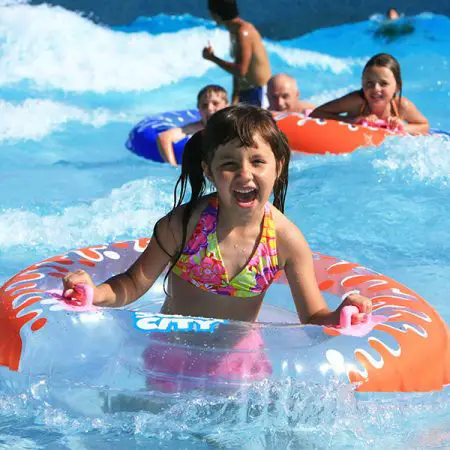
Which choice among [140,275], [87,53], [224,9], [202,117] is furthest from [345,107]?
[87,53]

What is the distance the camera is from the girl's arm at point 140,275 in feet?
9.92

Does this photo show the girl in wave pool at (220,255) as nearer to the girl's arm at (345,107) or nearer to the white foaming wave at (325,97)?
the girl's arm at (345,107)

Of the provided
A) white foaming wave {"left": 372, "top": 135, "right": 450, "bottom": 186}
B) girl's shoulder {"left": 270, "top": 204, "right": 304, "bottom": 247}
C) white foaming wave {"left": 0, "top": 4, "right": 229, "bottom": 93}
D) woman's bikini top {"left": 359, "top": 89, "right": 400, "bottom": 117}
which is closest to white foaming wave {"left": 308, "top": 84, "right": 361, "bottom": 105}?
white foaming wave {"left": 0, "top": 4, "right": 229, "bottom": 93}

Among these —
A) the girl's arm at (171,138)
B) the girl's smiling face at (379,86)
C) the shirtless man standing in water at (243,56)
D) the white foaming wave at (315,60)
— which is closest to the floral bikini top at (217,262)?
the girl's smiling face at (379,86)

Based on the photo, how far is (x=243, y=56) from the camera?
7.44 meters

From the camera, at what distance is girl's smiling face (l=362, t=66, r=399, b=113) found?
20.5 ft

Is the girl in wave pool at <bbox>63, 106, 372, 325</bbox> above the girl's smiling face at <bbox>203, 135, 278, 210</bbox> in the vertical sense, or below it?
below

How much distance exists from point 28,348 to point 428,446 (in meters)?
1.28

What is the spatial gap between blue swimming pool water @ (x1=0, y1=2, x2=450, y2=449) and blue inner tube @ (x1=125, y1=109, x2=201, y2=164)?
0.13 meters

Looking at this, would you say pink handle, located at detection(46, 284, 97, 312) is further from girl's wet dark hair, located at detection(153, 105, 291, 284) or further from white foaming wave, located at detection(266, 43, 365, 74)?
white foaming wave, located at detection(266, 43, 365, 74)

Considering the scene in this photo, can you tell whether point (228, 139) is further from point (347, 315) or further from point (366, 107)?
point (366, 107)

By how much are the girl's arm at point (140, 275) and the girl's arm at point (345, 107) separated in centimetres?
372

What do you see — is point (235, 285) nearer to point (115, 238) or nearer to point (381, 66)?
point (115, 238)

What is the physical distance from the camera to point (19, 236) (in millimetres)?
5164
